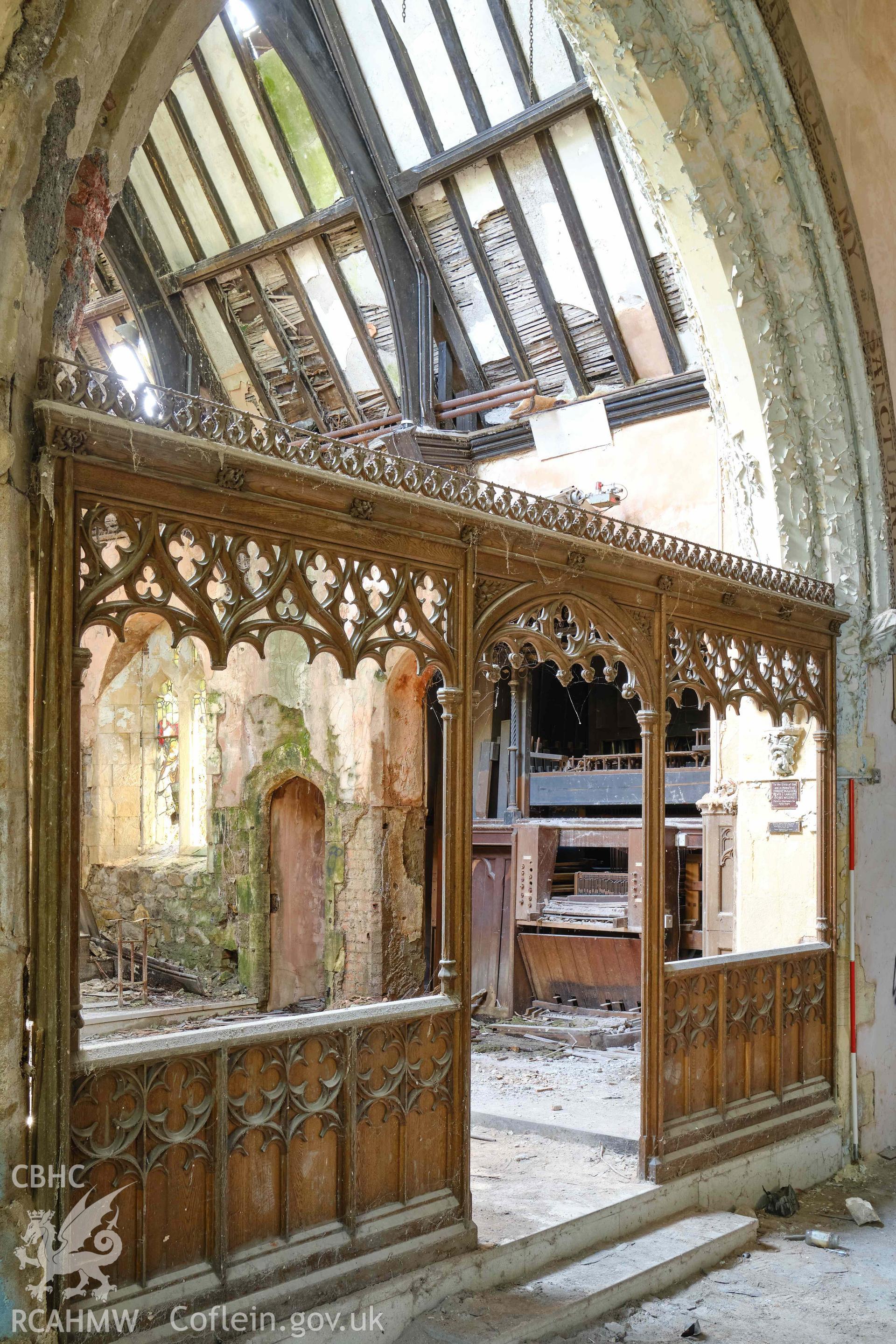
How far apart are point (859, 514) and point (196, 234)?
280 inches

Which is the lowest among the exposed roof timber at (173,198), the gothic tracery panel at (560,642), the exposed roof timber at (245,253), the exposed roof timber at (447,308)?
the gothic tracery panel at (560,642)

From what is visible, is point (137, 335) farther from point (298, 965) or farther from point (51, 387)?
point (51, 387)

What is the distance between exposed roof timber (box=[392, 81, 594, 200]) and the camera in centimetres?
778

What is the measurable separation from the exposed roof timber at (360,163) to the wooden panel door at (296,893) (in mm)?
3765

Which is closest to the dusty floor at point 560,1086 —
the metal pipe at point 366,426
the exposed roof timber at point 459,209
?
the metal pipe at point 366,426

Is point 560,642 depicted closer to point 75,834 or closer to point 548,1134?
point 75,834

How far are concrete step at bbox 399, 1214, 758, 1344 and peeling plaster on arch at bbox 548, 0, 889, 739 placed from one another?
8.16 ft

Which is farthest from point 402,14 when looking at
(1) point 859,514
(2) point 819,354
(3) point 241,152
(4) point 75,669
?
(4) point 75,669

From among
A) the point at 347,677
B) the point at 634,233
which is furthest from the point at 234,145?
the point at 347,677

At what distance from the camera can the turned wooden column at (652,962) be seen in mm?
4367

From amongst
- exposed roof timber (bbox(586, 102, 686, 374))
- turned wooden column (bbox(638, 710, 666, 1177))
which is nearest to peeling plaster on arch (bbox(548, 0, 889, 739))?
turned wooden column (bbox(638, 710, 666, 1177))

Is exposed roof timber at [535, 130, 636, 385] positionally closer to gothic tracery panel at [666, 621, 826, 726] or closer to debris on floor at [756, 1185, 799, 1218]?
gothic tracery panel at [666, 621, 826, 726]

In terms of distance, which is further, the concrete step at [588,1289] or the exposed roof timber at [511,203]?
the exposed roof timber at [511,203]

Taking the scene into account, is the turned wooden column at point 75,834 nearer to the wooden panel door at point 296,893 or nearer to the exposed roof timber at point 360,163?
the exposed roof timber at point 360,163
